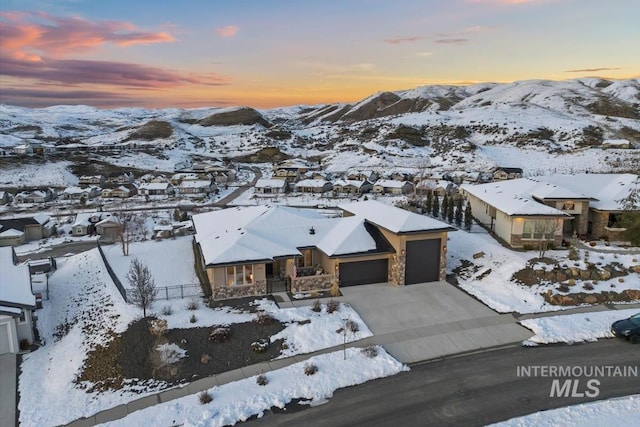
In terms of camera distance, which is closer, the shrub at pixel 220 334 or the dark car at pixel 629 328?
the dark car at pixel 629 328

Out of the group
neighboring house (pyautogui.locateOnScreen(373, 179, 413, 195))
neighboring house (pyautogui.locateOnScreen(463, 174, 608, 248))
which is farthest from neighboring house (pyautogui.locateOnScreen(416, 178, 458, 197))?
neighboring house (pyautogui.locateOnScreen(463, 174, 608, 248))

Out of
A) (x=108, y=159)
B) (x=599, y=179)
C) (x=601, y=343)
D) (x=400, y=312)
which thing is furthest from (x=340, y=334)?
(x=108, y=159)

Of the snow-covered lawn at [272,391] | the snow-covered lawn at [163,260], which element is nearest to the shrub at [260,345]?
the snow-covered lawn at [272,391]

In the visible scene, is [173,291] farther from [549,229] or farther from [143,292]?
[549,229]

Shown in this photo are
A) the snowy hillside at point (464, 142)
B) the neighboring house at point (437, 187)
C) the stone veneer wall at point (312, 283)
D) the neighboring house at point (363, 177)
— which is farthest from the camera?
the snowy hillside at point (464, 142)

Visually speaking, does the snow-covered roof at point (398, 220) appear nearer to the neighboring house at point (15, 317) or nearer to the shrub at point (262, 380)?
the shrub at point (262, 380)

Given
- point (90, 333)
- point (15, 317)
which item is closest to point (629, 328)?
point (90, 333)

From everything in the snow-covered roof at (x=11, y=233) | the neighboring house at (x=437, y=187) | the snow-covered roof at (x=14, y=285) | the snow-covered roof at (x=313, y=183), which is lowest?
the snow-covered roof at (x=11, y=233)
